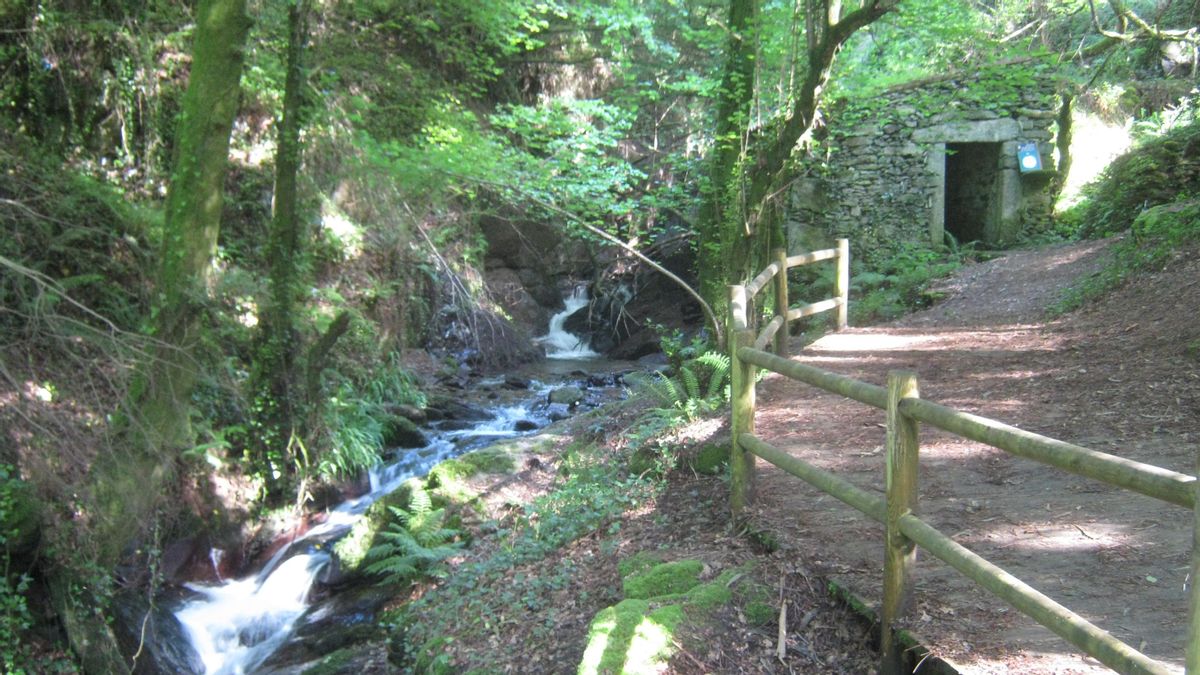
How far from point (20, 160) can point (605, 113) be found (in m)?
6.48

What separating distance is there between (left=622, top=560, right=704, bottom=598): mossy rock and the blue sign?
11779 millimetres

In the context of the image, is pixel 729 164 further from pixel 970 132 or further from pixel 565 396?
pixel 970 132

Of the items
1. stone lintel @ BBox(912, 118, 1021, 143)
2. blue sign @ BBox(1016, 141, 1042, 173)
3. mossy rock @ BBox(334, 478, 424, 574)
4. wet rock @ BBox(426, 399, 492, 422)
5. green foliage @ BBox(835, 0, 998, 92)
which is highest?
green foliage @ BBox(835, 0, 998, 92)

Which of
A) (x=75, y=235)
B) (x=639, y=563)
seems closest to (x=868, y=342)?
(x=639, y=563)

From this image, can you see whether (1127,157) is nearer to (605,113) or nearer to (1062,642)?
(605,113)

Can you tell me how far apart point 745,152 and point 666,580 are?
17.5ft

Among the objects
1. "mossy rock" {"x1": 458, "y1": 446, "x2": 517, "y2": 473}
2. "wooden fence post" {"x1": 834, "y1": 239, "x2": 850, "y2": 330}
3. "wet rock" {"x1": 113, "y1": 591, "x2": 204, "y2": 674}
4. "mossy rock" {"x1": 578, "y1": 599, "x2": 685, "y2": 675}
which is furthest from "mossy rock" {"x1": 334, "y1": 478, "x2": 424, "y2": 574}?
"wooden fence post" {"x1": 834, "y1": 239, "x2": 850, "y2": 330}

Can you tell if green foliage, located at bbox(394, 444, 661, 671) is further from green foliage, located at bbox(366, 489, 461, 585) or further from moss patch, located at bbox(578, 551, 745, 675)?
moss patch, located at bbox(578, 551, 745, 675)

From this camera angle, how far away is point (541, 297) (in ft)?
63.3

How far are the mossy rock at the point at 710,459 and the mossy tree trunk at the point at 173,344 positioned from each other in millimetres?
4121

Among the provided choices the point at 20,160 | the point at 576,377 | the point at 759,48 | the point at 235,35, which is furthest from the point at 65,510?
the point at 576,377

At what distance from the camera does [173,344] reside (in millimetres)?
6688

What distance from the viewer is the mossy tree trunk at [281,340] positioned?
8.44 m

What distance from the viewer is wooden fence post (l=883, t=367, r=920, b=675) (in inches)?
122
